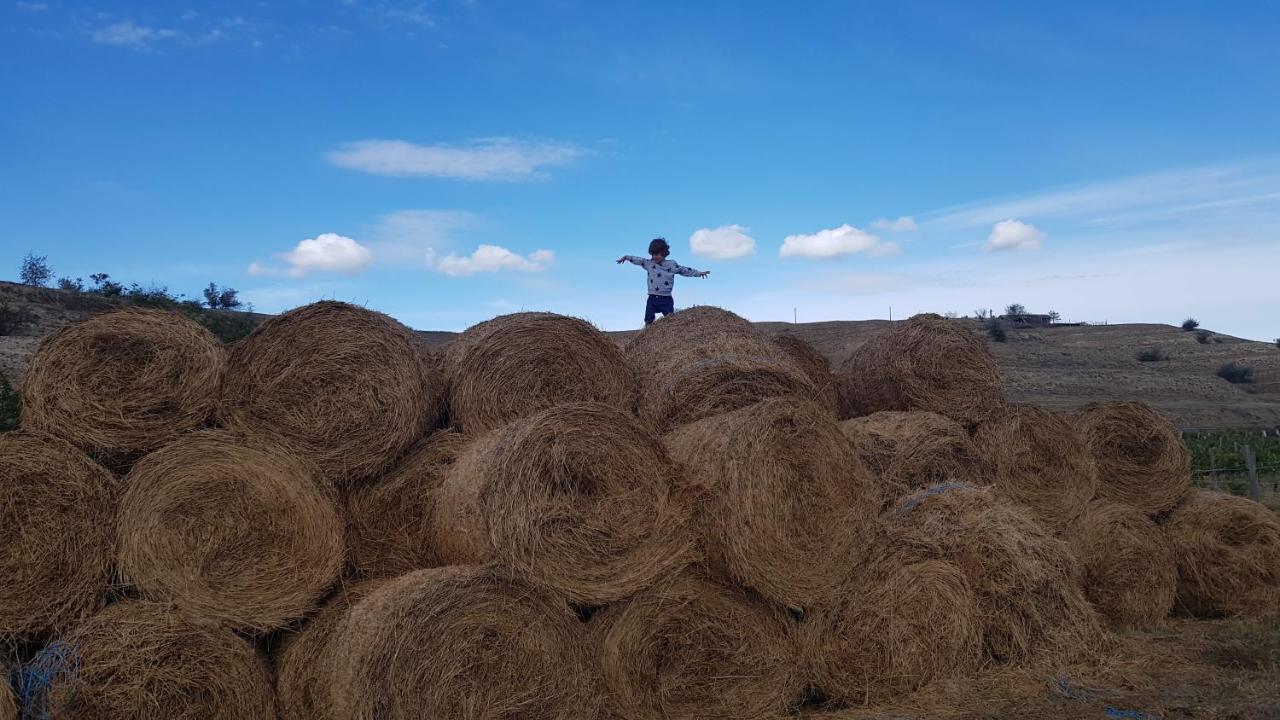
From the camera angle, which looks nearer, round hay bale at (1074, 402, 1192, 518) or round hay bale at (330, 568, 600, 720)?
round hay bale at (330, 568, 600, 720)

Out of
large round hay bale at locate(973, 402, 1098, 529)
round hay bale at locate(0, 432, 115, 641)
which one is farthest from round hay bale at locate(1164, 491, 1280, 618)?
round hay bale at locate(0, 432, 115, 641)

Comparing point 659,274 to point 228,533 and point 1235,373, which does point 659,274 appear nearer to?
point 228,533

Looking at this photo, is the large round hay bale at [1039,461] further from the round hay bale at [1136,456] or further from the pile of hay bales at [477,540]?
the pile of hay bales at [477,540]

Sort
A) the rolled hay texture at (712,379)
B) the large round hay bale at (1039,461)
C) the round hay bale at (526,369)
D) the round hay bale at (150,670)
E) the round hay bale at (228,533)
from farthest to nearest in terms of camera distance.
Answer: the large round hay bale at (1039,461) → the rolled hay texture at (712,379) → the round hay bale at (526,369) → the round hay bale at (228,533) → the round hay bale at (150,670)

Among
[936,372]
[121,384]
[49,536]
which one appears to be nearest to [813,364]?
[936,372]

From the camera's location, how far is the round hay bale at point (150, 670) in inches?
184

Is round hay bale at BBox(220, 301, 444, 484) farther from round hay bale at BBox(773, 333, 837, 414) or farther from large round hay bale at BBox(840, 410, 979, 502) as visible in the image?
round hay bale at BBox(773, 333, 837, 414)

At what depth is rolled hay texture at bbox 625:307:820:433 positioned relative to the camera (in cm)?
710

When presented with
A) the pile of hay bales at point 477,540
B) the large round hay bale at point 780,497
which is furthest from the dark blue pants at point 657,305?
the large round hay bale at point 780,497

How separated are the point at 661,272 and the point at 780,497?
4.92 metres

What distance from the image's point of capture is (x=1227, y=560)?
8711 millimetres

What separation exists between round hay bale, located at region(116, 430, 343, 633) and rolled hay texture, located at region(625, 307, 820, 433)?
256 centimetres

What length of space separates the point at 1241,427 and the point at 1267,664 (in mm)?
29147

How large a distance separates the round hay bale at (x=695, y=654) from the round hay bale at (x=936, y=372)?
11.0ft
